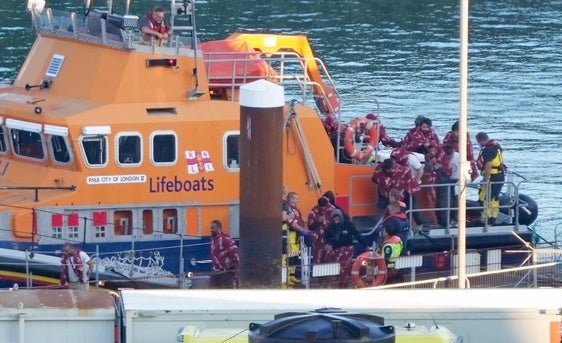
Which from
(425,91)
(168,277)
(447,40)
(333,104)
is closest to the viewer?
(168,277)

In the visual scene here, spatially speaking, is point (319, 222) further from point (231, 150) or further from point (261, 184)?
point (261, 184)

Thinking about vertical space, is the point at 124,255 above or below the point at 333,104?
below

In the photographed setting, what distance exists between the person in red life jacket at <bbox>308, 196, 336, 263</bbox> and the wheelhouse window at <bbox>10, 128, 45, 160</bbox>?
3065 millimetres

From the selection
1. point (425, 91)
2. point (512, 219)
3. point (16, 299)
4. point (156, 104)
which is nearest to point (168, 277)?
point (156, 104)

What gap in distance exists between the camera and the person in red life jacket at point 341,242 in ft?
51.3

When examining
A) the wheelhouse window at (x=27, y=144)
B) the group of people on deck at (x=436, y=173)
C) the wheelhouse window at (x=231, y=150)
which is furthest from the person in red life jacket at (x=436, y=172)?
the wheelhouse window at (x=27, y=144)

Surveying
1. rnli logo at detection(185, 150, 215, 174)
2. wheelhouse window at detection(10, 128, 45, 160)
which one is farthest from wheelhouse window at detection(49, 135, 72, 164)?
rnli logo at detection(185, 150, 215, 174)

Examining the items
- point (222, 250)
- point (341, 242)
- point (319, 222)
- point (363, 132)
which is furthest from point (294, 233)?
point (363, 132)

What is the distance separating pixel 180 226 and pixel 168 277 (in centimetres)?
95

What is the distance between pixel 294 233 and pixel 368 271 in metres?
0.94

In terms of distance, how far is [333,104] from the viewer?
1817 centimetres

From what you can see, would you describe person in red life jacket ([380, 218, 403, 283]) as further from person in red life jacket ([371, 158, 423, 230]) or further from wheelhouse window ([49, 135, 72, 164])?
wheelhouse window ([49, 135, 72, 164])

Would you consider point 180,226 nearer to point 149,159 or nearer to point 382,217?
point 149,159

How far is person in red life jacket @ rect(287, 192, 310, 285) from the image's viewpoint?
15.6 m
